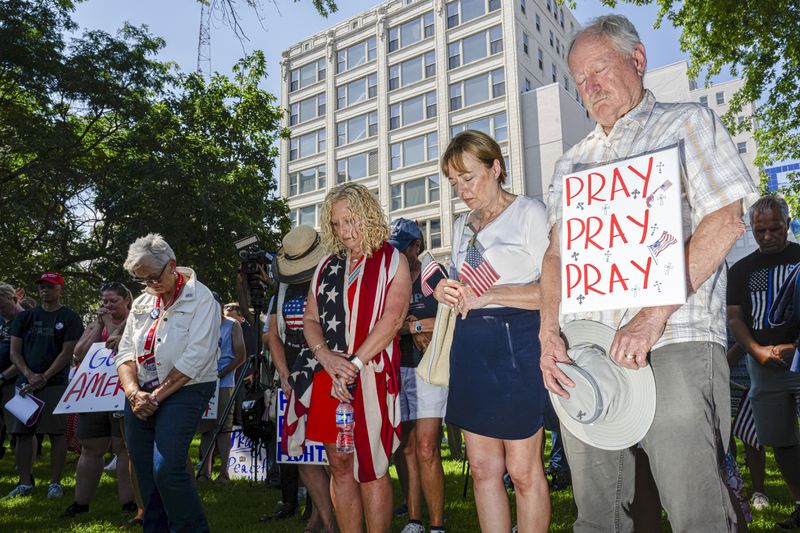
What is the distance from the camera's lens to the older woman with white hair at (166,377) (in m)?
3.74

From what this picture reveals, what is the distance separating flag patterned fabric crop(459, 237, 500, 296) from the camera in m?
2.85

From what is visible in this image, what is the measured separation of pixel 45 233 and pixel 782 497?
18741 millimetres

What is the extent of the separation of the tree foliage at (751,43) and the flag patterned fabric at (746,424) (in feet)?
31.1

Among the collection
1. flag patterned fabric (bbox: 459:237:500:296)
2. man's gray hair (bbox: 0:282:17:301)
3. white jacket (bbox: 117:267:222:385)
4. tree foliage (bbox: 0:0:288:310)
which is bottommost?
white jacket (bbox: 117:267:222:385)

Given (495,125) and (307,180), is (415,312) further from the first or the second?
(307,180)

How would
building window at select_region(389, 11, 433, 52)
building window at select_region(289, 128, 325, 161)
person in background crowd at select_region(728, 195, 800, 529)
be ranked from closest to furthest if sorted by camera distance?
person in background crowd at select_region(728, 195, 800, 529)
building window at select_region(389, 11, 433, 52)
building window at select_region(289, 128, 325, 161)

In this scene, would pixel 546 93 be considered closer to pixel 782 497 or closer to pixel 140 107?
pixel 140 107

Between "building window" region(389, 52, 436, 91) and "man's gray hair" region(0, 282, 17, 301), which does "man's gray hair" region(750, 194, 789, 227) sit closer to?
"man's gray hair" region(0, 282, 17, 301)

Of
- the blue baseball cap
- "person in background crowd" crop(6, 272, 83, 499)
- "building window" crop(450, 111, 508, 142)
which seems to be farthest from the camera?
"building window" crop(450, 111, 508, 142)

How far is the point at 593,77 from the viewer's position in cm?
215

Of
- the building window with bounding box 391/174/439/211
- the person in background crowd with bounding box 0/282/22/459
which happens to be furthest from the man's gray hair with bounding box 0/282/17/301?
the building window with bounding box 391/174/439/211

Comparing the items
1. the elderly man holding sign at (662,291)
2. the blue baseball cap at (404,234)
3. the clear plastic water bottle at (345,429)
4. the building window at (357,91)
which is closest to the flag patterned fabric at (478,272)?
the elderly man holding sign at (662,291)

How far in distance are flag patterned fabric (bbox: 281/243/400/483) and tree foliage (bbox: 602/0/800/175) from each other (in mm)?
11230

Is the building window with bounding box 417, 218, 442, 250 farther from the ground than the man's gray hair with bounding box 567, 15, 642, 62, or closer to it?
farther from the ground
